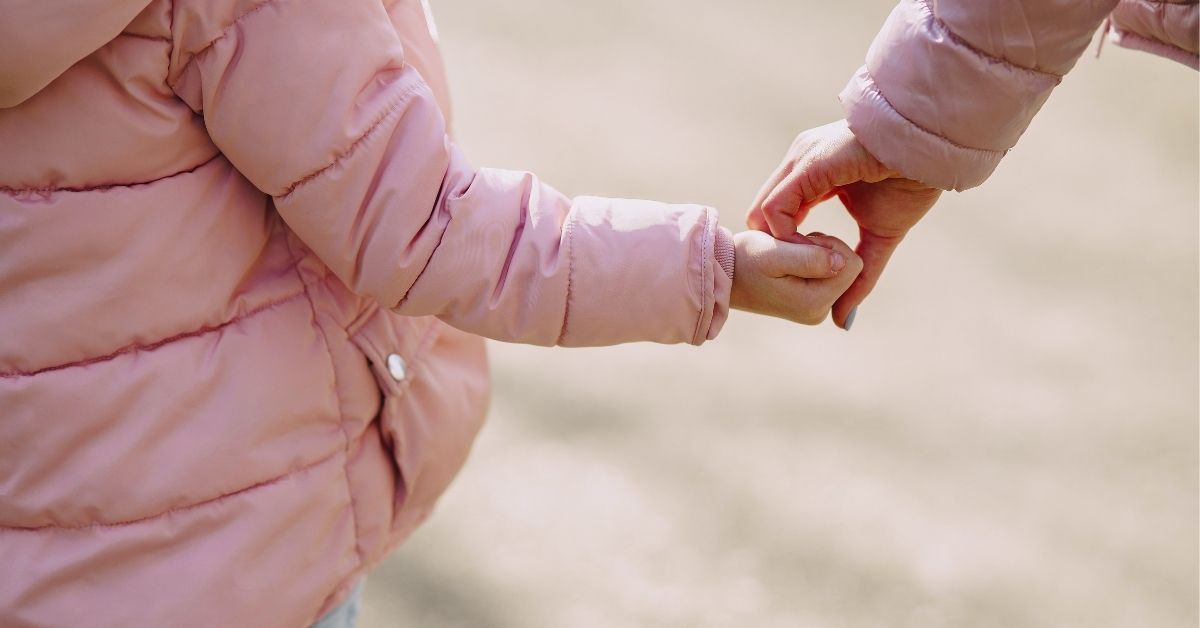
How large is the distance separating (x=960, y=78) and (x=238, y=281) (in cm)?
55

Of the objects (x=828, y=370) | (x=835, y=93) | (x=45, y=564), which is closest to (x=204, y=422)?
(x=45, y=564)

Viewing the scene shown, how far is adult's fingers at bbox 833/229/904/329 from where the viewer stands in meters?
1.09

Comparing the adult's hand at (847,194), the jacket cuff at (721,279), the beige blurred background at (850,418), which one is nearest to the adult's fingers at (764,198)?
the adult's hand at (847,194)

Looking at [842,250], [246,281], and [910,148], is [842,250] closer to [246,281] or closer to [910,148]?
[910,148]

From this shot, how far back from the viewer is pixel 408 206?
2.80ft

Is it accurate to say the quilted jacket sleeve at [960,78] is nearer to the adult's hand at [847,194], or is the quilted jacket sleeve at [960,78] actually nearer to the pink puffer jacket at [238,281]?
the adult's hand at [847,194]

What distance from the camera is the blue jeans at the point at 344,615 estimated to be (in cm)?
104

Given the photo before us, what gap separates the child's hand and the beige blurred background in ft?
2.02

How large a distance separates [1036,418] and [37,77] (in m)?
1.49

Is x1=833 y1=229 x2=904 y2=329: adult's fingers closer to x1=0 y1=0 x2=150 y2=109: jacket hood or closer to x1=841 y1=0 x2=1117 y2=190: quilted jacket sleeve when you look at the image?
x1=841 y1=0 x2=1117 y2=190: quilted jacket sleeve

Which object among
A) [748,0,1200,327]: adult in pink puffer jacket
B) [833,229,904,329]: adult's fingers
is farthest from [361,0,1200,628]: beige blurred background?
[748,0,1200,327]: adult in pink puffer jacket

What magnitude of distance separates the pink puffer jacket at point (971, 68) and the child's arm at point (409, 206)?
0.16 meters

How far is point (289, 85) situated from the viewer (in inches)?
31.4

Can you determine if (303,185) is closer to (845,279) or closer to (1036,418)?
(845,279)
